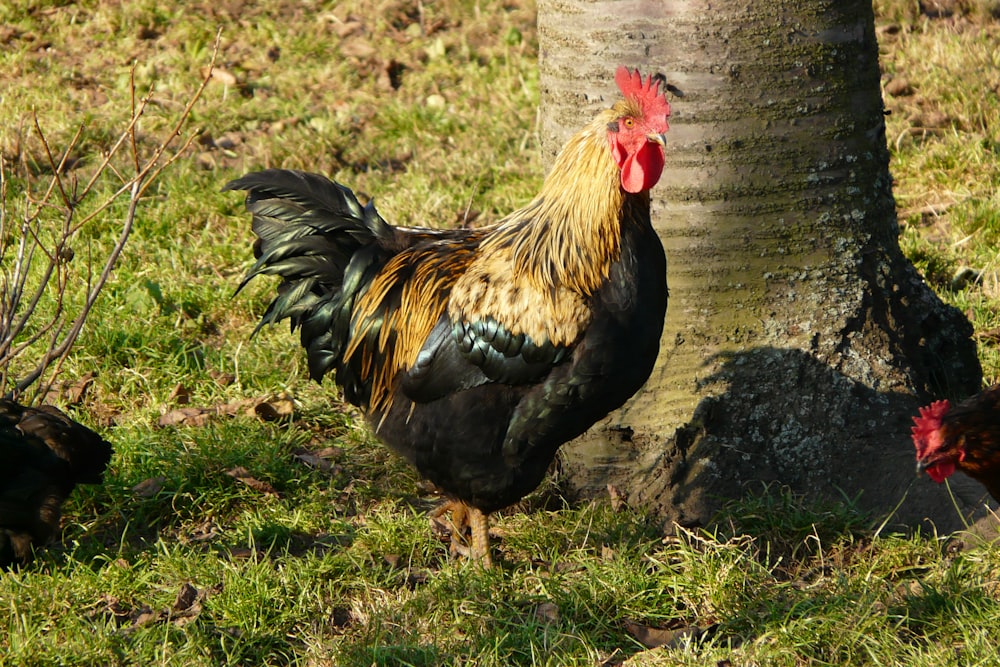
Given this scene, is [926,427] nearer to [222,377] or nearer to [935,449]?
[935,449]

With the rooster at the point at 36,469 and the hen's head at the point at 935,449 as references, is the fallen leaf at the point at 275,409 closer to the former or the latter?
the rooster at the point at 36,469

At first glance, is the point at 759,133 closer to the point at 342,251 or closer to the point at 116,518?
the point at 342,251

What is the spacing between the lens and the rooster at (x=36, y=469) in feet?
12.0

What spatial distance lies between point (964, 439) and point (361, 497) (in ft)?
7.45

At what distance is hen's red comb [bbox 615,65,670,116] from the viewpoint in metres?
3.17

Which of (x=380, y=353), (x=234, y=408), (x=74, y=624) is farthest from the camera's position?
(x=234, y=408)

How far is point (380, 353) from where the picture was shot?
3.91 m

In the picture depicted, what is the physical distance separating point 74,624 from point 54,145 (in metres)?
3.98

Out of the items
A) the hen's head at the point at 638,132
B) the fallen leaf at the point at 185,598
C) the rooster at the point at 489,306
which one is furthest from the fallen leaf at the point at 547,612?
the hen's head at the point at 638,132

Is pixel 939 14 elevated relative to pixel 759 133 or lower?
elevated

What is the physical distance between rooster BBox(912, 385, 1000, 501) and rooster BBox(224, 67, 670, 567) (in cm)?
88

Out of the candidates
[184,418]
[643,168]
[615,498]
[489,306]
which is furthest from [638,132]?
[184,418]

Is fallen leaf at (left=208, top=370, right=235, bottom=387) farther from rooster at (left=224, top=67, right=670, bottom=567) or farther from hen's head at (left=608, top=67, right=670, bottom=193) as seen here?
hen's head at (left=608, top=67, right=670, bottom=193)

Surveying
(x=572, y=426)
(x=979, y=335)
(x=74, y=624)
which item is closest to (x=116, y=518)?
(x=74, y=624)
